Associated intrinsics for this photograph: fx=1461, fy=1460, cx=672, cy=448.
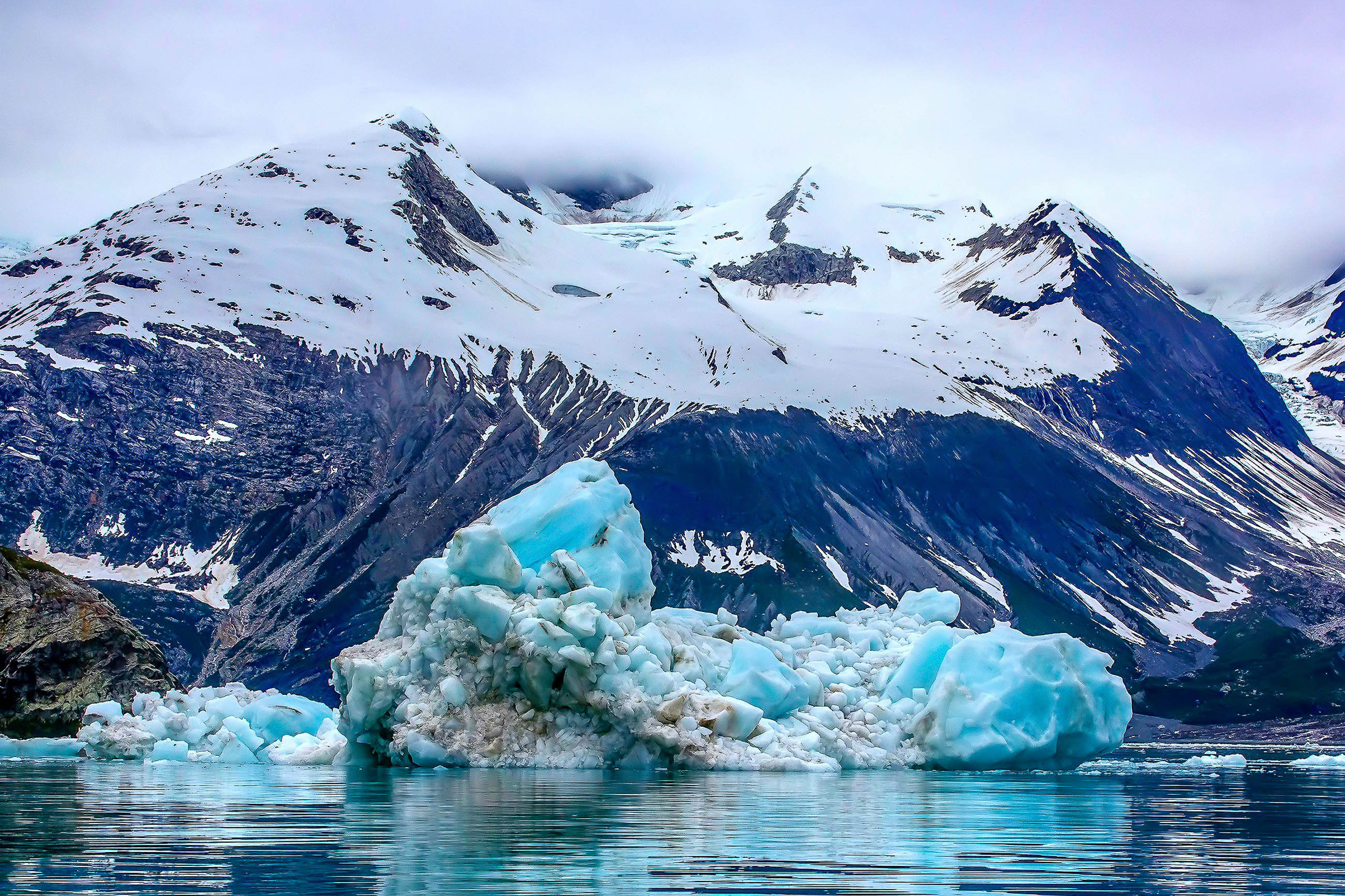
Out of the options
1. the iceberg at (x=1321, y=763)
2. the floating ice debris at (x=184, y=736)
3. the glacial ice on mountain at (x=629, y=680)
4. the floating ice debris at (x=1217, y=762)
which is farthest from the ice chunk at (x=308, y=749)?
the iceberg at (x=1321, y=763)

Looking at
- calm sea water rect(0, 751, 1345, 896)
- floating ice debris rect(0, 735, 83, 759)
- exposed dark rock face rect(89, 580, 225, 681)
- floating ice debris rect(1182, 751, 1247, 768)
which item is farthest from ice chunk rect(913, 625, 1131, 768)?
exposed dark rock face rect(89, 580, 225, 681)

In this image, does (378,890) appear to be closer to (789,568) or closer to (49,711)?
(49,711)

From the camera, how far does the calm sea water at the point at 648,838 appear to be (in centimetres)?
1587

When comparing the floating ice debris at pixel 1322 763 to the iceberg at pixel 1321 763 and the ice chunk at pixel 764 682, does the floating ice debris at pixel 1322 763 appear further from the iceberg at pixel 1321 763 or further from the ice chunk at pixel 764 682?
the ice chunk at pixel 764 682

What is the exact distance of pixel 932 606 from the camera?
59656 mm

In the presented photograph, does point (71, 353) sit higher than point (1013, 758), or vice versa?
point (71, 353)

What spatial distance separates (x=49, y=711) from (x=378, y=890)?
173 ft

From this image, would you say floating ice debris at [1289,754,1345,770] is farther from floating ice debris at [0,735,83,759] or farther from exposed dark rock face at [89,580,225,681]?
exposed dark rock face at [89,580,225,681]

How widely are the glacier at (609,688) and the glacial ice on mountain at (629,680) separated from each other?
7 cm

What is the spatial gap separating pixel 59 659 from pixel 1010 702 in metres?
40.9

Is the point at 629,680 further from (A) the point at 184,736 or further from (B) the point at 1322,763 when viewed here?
(B) the point at 1322,763

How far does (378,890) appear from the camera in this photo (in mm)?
15102

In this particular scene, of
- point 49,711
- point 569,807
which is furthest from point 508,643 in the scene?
point 49,711

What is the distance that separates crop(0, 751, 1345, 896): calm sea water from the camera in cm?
1587
